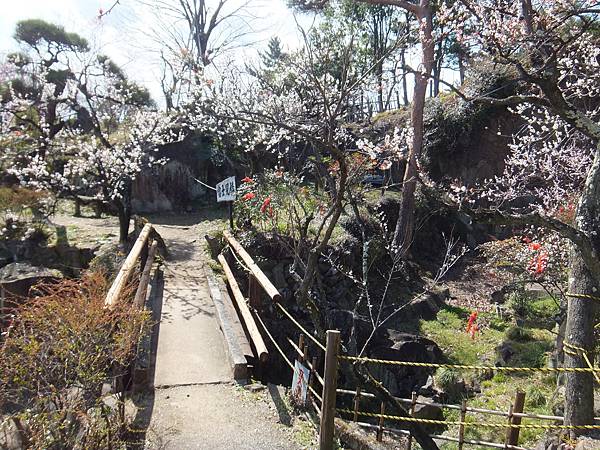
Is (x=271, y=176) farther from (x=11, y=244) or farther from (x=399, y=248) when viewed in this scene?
(x=11, y=244)

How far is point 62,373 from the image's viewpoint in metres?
3.01

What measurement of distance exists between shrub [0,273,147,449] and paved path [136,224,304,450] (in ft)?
2.11

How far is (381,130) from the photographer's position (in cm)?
1816

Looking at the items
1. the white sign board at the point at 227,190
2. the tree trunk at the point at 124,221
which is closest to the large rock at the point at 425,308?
the white sign board at the point at 227,190

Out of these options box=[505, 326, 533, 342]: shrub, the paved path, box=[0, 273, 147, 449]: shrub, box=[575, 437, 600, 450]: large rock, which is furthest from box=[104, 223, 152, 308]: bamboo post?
box=[505, 326, 533, 342]: shrub

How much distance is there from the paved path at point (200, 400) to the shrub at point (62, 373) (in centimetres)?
64

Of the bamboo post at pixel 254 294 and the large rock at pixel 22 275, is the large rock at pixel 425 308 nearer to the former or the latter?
the bamboo post at pixel 254 294

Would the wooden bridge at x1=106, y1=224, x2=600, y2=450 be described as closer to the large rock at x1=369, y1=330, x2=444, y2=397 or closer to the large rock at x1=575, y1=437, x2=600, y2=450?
the large rock at x1=575, y1=437, x2=600, y2=450

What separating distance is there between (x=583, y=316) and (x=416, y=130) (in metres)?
8.67

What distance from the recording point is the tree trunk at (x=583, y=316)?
145 inches

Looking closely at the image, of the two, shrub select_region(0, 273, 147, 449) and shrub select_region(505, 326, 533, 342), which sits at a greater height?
shrub select_region(0, 273, 147, 449)

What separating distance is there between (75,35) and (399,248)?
630 inches

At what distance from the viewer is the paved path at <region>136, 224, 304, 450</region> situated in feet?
12.6

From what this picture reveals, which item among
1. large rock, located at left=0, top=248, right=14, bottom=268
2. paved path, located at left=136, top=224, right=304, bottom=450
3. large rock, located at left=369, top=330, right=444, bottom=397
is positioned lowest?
large rock, located at left=369, top=330, right=444, bottom=397
